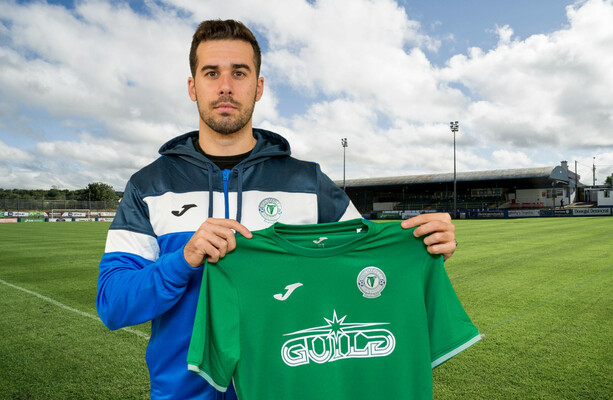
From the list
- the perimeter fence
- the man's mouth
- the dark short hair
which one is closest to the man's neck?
the man's mouth

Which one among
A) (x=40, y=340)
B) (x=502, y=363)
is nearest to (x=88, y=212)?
(x=40, y=340)

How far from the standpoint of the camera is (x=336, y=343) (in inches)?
72.6

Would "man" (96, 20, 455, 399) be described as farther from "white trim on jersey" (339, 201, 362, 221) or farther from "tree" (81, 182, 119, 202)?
"tree" (81, 182, 119, 202)

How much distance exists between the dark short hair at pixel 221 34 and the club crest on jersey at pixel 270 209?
0.67 meters

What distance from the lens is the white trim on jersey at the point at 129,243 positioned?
1827 mm

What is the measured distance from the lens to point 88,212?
5638cm

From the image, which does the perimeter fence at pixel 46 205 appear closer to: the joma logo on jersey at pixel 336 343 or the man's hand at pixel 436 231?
the joma logo on jersey at pixel 336 343

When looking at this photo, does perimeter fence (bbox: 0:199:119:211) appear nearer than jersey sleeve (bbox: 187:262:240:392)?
No

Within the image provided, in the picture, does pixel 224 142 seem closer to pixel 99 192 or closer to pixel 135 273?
pixel 135 273

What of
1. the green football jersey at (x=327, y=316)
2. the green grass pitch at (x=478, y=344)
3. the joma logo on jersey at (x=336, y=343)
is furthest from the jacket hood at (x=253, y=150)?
the green grass pitch at (x=478, y=344)

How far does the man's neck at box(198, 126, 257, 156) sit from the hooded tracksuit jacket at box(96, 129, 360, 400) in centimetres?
8

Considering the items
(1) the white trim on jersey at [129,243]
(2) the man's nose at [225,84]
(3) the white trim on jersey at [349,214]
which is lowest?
(1) the white trim on jersey at [129,243]

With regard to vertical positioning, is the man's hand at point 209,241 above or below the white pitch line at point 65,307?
above

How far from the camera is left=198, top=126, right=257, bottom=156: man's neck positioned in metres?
2.07
